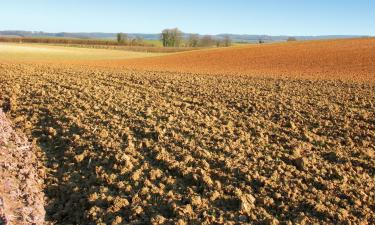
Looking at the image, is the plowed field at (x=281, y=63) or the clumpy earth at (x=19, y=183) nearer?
the clumpy earth at (x=19, y=183)

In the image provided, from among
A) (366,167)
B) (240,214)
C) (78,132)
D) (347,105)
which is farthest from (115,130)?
(347,105)

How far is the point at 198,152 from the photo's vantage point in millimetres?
8172

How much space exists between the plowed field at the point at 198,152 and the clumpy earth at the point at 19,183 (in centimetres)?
22

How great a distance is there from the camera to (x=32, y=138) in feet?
31.3

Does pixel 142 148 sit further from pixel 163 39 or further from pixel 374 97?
pixel 163 39

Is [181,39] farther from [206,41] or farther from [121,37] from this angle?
[121,37]

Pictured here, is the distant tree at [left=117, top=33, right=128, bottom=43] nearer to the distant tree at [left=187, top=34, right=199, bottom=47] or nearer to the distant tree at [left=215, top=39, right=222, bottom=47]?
the distant tree at [left=187, top=34, right=199, bottom=47]

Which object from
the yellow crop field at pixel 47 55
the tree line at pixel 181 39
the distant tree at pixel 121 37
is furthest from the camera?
the tree line at pixel 181 39

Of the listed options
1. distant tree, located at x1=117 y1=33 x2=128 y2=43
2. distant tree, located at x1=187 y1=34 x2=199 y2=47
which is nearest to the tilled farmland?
distant tree, located at x1=187 y1=34 x2=199 y2=47

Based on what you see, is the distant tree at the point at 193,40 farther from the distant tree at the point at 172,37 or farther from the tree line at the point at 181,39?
the distant tree at the point at 172,37

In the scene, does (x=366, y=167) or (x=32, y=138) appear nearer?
(x=366, y=167)

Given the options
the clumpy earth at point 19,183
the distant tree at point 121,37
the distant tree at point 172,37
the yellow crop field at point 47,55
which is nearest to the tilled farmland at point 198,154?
the clumpy earth at point 19,183

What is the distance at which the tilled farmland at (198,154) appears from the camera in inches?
249

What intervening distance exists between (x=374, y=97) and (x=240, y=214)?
9.75 meters
